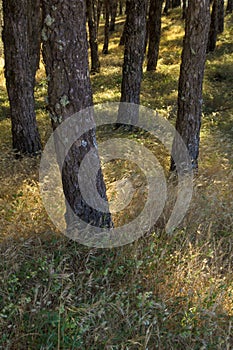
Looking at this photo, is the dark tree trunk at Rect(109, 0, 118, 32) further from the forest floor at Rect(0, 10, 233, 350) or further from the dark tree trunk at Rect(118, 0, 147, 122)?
the forest floor at Rect(0, 10, 233, 350)

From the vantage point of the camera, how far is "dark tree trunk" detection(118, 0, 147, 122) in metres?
8.02

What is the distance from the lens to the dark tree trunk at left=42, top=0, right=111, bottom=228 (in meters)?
3.49

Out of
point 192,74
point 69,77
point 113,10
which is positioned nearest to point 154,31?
point 192,74

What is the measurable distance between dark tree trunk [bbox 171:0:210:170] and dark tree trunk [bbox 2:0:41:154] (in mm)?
2937

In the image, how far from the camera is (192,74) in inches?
227

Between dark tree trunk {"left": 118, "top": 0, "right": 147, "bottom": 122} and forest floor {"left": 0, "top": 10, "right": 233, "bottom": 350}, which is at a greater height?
dark tree trunk {"left": 118, "top": 0, "right": 147, "bottom": 122}

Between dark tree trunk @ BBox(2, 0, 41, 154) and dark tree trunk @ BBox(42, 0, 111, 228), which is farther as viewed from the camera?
dark tree trunk @ BBox(2, 0, 41, 154)

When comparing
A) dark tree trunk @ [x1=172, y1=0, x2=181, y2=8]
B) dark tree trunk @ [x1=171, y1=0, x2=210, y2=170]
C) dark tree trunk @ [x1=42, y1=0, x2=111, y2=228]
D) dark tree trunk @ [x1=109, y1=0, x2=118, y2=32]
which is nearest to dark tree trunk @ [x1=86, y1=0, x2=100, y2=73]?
dark tree trunk @ [x1=109, y1=0, x2=118, y2=32]

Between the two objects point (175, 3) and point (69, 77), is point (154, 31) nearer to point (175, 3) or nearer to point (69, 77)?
point (69, 77)

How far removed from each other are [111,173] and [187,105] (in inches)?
66.0

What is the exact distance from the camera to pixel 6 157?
7039 millimetres

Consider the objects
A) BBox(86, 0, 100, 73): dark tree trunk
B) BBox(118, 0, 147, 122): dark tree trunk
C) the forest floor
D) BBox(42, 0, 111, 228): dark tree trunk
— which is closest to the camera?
the forest floor

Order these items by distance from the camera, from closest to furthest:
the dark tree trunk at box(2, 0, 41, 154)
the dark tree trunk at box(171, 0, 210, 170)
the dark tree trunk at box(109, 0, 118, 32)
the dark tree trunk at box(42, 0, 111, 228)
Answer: the dark tree trunk at box(42, 0, 111, 228), the dark tree trunk at box(171, 0, 210, 170), the dark tree trunk at box(2, 0, 41, 154), the dark tree trunk at box(109, 0, 118, 32)

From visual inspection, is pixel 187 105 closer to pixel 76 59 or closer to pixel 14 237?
pixel 76 59
